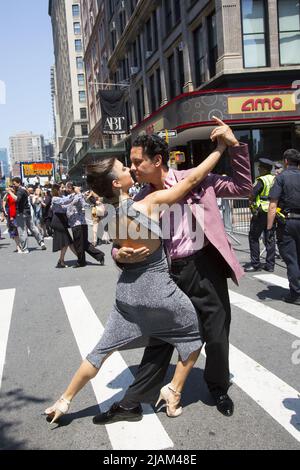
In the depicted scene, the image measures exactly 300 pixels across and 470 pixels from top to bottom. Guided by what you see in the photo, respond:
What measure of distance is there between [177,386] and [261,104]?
1915 cm

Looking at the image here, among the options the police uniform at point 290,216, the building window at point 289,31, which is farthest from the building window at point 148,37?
the police uniform at point 290,216

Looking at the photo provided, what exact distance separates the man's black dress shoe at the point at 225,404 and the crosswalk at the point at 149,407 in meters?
0.26

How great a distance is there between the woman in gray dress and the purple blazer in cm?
21

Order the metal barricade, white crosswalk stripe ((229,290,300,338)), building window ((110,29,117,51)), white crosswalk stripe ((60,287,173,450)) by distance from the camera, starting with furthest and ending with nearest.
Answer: building window ((110,29,117,51)) < the metal barricade < white crosswalk stripe ((229,290,300,338)) < white crosswalk stripe ((60,287,173,450))

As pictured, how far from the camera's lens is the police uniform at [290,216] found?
20.6 ft

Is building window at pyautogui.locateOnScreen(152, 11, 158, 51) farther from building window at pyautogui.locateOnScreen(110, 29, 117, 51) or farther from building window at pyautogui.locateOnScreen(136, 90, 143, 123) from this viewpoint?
building window at pyautogui.locateOnScreen(110, 29, 117, 51)

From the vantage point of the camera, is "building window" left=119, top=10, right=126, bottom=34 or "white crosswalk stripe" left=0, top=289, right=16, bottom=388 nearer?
"white crosswalk stripe" left=0, top=289, right=16, bottom=388

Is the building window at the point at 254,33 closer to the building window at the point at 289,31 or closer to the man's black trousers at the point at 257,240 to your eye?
the building window at the point at 289,31

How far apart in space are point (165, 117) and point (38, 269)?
16.5 m

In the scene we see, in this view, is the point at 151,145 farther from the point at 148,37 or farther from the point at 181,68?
the point at 148,37

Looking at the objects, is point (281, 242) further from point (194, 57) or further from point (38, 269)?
point (194, 57)

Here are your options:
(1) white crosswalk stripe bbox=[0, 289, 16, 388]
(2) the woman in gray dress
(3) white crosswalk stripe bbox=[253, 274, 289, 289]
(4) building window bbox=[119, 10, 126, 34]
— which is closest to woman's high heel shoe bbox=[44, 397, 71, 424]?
(2) the woman in gray dress

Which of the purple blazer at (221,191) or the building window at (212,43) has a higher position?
the building window at (212,43)

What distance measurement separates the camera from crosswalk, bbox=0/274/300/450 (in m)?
3.13
